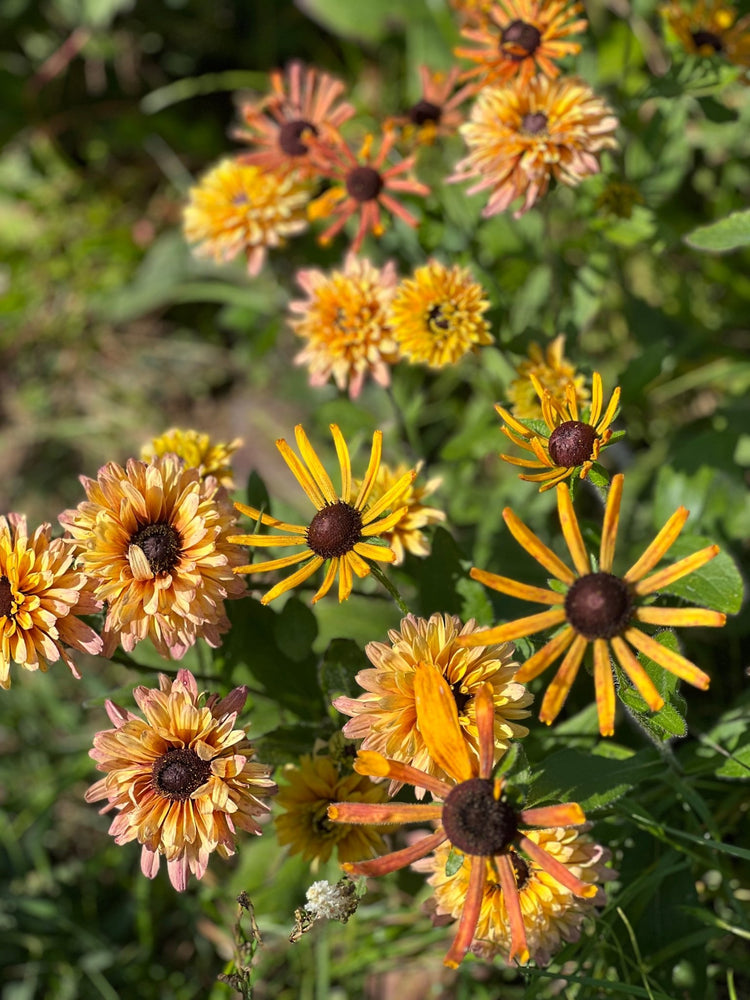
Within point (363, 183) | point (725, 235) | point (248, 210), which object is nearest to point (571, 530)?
point (725, 235)

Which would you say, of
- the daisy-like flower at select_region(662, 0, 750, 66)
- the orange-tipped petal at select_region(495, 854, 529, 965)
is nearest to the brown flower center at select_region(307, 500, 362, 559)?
the orange-tipped petal at select_region(495, 854, 529, 965)

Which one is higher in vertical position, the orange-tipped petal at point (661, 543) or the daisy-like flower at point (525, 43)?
the daisy-like flower at point (525, 43)

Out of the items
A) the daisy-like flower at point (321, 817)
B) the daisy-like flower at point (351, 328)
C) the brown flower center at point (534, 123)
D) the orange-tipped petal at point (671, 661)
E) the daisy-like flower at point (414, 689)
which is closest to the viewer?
the orange-tipped petal at point (671, 661)

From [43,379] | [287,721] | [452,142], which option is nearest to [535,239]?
[452,142]

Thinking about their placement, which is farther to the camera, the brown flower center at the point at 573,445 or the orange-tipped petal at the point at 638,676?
the brown flower center at the point at 573,445

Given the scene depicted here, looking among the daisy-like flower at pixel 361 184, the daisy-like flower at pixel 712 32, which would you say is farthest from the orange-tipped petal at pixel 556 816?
the daisy-like flower at pixel 712 32

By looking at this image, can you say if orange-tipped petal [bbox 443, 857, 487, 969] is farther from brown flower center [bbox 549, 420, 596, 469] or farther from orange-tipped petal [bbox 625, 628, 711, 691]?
brown flower center [bbox 549, 420, 596, 469]

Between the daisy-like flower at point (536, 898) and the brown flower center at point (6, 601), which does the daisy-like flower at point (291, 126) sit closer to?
the brown flower center at point (6, 601)
